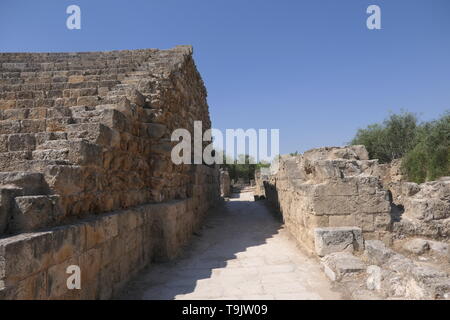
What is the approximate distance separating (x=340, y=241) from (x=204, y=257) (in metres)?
2.35

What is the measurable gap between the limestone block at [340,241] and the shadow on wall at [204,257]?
1560mm

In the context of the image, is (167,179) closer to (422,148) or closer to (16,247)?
(16,247)

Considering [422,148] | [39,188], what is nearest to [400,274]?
[39,188]

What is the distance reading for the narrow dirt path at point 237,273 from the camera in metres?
3.75

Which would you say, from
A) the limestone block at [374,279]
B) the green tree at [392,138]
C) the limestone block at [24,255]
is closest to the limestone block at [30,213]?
the limestone block at [24,255]

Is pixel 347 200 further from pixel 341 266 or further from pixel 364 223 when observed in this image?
pixel 341 266

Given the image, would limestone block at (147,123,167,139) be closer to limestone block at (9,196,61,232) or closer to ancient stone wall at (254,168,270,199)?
limestone block at (9,196,61,232)

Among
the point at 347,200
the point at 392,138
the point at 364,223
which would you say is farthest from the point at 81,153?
the point at 392,138

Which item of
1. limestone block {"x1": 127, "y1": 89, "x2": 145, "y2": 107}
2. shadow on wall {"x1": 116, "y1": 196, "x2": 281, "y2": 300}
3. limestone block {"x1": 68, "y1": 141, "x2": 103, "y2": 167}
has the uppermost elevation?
limestone block {"x1": 127, "y1": 89, "x2": 145, "y2": 107}

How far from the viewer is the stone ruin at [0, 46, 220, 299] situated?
2525 mm

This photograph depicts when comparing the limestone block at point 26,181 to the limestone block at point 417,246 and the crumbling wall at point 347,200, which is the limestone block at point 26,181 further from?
the limestone block at point 417,246

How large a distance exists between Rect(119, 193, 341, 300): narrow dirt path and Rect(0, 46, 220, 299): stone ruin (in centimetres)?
33

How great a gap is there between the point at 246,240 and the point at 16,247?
5.03m

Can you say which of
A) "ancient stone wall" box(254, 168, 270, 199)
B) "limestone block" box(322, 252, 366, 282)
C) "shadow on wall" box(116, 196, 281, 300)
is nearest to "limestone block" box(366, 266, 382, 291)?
"limestone block" box(322, 252, 366, 282)
